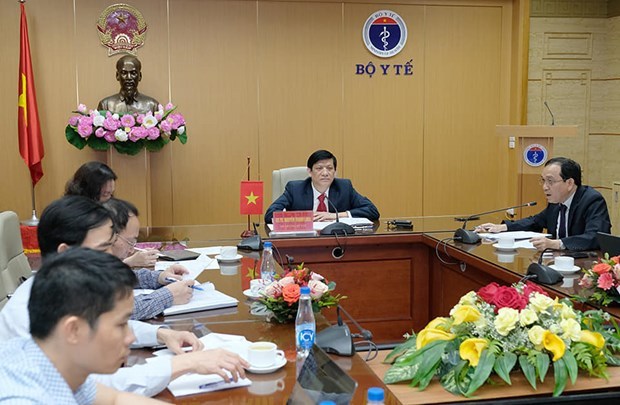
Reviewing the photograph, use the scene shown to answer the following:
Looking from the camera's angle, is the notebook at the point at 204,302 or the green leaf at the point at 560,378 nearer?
the green leaf at the point at 560,378

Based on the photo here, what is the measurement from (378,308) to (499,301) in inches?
92.5

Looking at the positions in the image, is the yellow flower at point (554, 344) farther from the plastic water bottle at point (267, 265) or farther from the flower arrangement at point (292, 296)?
the plastic water bottle at point (267, 265)

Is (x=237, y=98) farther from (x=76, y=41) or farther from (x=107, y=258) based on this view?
(x=107, y=258)

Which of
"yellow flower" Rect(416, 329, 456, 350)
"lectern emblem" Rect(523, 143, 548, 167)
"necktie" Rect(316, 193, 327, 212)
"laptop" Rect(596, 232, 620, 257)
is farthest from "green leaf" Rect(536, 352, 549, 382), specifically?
"lectern emblem" Rect(523, 143, 548, 167)

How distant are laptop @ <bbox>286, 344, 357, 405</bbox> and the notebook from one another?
92 centimetres

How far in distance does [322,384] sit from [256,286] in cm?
126

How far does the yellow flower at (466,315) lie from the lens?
76.5 inches

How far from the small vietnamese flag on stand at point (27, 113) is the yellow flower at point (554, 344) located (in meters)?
5.25

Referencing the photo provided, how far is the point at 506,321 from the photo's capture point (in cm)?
189

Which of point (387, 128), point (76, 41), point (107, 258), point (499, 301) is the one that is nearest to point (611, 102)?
point (387, 128)

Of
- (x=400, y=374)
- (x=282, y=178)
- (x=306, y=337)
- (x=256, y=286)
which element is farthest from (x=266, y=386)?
(x=282, y=178)

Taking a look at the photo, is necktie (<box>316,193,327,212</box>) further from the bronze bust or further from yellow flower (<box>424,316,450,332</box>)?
yellow flower (<box>424,316,450,332</box>)

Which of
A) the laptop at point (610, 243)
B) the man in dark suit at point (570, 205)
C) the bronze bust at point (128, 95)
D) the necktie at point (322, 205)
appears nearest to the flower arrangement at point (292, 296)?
the laptop at point (610, 243)

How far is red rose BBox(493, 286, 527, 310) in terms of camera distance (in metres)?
1.97
